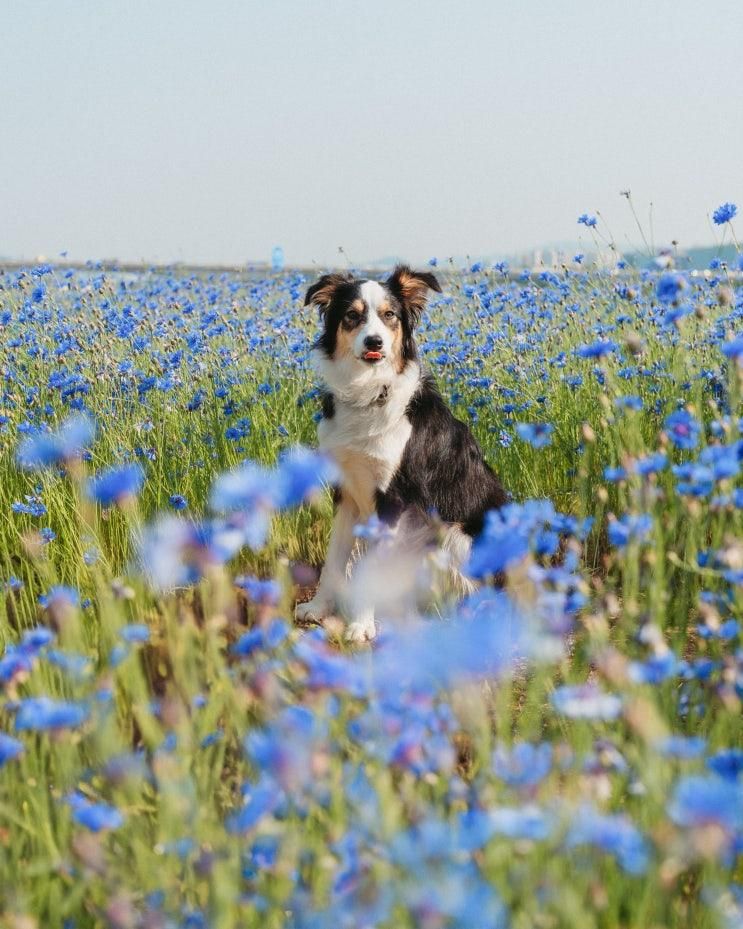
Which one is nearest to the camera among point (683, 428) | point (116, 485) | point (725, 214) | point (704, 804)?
point (704, 804)

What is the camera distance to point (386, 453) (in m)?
3.99

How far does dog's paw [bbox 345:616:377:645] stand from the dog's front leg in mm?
164

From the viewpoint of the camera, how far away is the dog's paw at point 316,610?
4.15m

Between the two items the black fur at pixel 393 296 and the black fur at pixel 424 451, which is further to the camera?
the black fur at pixel 393 296

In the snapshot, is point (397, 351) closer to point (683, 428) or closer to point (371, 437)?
point (371, 437)

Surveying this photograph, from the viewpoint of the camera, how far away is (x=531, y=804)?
132 cm

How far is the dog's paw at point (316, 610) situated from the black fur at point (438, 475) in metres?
0.47

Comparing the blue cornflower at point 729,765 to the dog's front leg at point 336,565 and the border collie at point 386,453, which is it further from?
the dog's front leg at point 336,565

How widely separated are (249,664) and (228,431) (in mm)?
2622

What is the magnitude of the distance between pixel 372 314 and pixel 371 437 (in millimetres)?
493

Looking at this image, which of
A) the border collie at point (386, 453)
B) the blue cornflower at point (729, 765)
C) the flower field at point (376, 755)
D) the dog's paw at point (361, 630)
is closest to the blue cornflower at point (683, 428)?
the flower field at point (376, 755)

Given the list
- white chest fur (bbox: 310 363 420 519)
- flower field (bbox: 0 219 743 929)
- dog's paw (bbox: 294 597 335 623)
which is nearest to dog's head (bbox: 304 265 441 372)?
white chest fur (bbox: 310 363 420 519)

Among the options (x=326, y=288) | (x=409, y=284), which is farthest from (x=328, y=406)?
(x=409, y=284)

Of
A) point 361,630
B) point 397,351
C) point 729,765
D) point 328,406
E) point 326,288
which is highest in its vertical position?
point 326,288
